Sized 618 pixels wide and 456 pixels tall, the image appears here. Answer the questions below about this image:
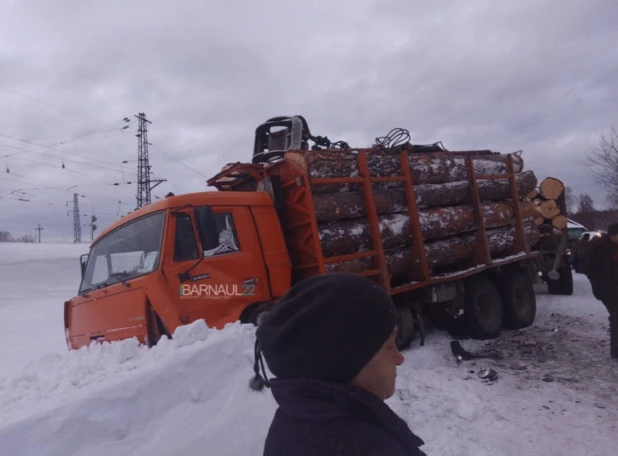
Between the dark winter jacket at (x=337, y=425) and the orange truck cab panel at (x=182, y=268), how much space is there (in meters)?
3.88

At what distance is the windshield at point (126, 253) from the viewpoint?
5.36 meters

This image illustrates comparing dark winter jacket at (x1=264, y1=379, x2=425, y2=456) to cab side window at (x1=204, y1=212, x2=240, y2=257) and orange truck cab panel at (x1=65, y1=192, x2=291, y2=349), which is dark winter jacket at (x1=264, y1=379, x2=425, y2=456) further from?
cab side window at (x1=204, y1=212, x2=240, y2=257)

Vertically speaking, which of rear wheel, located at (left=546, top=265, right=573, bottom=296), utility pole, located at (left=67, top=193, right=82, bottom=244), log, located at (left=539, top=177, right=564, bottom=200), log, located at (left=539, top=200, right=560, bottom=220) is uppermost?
utility pole, located at (left=67, top=193, right=82, bottom=244)

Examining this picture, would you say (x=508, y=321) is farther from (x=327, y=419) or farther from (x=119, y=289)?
(x=327, y=419)

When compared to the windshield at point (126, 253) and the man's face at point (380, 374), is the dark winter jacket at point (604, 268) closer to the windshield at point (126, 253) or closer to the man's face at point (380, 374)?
the windshield at point (126, 253)

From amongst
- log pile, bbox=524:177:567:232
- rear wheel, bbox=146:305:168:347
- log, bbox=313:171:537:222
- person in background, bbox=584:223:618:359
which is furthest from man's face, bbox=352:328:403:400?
log pile, bbox=524:177:567:232

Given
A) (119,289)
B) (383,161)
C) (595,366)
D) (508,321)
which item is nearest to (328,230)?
(383,161)

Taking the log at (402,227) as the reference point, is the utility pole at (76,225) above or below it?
above

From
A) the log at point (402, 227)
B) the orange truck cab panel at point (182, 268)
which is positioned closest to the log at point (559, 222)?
the log at point (402, 227)

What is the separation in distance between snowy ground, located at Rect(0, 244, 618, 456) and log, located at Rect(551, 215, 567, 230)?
18.7 feet

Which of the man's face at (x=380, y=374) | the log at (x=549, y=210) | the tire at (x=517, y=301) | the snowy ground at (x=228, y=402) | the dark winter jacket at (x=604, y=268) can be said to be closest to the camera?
the man's face at (x=380, y=374)

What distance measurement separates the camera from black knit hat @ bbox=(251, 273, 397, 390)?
131 centimetres

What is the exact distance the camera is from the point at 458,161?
336 inches

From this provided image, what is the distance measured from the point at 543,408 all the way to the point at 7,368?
8.90 metres
